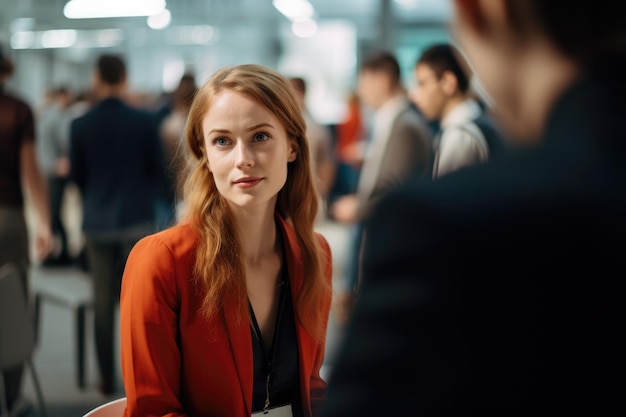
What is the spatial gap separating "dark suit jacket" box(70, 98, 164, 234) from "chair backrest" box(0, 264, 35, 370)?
3.89 feet

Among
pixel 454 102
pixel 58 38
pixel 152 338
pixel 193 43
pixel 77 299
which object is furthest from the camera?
pixel 58 38

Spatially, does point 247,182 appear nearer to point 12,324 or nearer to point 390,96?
point 12,324

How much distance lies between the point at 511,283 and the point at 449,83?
319 cm

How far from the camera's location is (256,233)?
169 centimetres

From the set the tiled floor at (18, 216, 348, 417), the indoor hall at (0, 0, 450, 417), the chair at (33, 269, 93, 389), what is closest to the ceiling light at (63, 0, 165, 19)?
the indoor hall at (0, 0, 450, 417)

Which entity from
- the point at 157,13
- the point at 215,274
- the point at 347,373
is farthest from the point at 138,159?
the point at 157,13

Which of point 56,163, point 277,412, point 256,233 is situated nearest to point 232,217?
point 256,233

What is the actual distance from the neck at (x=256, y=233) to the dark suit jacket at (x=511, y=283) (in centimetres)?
115

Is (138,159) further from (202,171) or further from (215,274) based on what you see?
(215,274)

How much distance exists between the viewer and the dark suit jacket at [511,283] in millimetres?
492

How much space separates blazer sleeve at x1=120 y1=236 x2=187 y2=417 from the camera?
1.39m

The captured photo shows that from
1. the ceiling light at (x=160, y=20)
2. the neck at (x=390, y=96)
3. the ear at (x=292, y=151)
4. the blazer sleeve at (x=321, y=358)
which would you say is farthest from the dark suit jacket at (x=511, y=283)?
the ceiling light at (x=160, y=20)

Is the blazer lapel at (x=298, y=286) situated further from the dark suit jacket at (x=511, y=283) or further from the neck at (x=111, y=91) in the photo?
the neck at (x=111, y=91)

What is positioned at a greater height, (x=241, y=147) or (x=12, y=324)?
(x=241, y=147)
